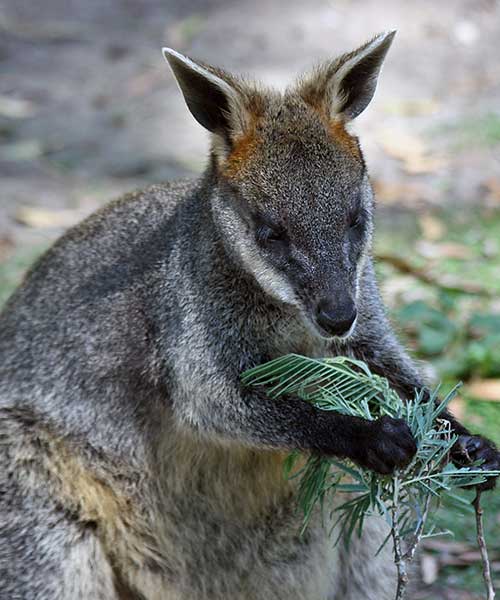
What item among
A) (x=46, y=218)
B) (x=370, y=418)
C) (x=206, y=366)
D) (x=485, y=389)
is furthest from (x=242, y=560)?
(x=46, y=218)

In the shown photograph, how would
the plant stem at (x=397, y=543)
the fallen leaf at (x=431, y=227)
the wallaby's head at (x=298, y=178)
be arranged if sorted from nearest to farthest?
the plant stem at (x=397, y=543) → the wallaby's head at (x=298, y=178) → the fallen leaf at (x=431, y=227)


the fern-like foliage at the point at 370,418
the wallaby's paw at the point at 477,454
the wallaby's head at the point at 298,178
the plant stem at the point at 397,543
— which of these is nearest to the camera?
the plant stem at the point at 397,543

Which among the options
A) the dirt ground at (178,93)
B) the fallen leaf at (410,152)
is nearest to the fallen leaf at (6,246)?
the dirt ground at (178,93)

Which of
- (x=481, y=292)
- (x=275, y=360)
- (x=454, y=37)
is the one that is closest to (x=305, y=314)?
(x=275, y=360)

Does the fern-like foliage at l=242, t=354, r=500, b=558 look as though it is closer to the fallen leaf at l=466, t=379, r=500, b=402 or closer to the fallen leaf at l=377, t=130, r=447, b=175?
the fallen leaf at l=466, t=379, r=500, b=402

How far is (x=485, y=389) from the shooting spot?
19.1 feet

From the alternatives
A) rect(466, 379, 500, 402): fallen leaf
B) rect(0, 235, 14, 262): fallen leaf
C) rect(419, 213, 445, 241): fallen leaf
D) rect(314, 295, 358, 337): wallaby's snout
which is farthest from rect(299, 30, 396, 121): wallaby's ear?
rect(0, 235, 14, 262): fallen leaf

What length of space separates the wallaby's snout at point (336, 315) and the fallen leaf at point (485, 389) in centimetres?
234

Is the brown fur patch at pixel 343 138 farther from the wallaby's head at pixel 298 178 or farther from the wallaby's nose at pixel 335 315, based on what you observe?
the wallaby's nose at pixel 335 315

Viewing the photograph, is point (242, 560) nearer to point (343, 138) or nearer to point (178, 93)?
point (343, 138)

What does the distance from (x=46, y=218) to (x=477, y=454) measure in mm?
4337

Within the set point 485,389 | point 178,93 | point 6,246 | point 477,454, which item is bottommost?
point 477,454

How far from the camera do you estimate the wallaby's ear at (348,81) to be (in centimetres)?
392

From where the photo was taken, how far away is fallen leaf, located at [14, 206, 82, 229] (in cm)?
747
